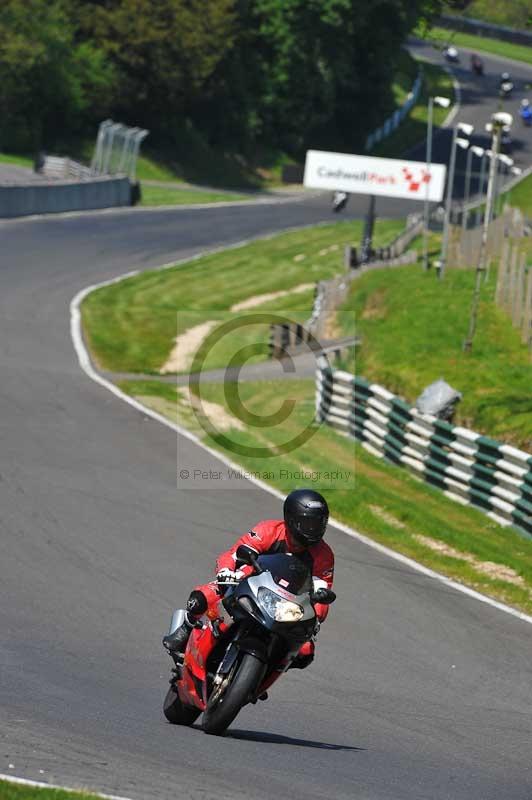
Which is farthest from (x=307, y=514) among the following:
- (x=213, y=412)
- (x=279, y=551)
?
(x=213, y=412)

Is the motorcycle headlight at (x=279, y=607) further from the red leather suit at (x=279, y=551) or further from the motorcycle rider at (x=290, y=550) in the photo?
the red leather suit at (x=279, y=551)

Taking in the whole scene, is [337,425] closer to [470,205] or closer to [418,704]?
[418,704]

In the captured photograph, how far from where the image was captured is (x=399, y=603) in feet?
46.4

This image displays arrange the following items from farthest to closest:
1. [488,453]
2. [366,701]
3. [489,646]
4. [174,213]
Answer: [174,213] < [488,453] < [489,646] < [366,701]

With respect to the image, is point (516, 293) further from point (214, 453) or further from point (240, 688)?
point (240, 688)

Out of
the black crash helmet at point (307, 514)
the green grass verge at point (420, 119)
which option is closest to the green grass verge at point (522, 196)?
the green grass verge at point (420, 119)

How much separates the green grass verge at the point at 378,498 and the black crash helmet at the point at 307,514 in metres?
6.76

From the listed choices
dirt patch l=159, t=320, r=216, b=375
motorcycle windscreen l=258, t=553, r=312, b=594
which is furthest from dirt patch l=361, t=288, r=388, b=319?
motorcycle windscreen l=258, t=553, r=312, b=594

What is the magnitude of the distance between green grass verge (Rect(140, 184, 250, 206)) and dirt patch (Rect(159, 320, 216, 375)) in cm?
2343

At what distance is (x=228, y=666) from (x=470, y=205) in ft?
214

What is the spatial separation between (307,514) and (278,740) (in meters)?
1.74

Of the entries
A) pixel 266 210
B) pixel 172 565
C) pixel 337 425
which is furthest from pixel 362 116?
pixel 172 565

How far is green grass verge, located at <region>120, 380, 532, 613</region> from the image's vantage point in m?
16.4

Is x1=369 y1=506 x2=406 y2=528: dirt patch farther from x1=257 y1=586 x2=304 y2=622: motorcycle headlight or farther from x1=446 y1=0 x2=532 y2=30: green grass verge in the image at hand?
x1=257 y1=586 x2=304 y2=622: motorcycle headlight
